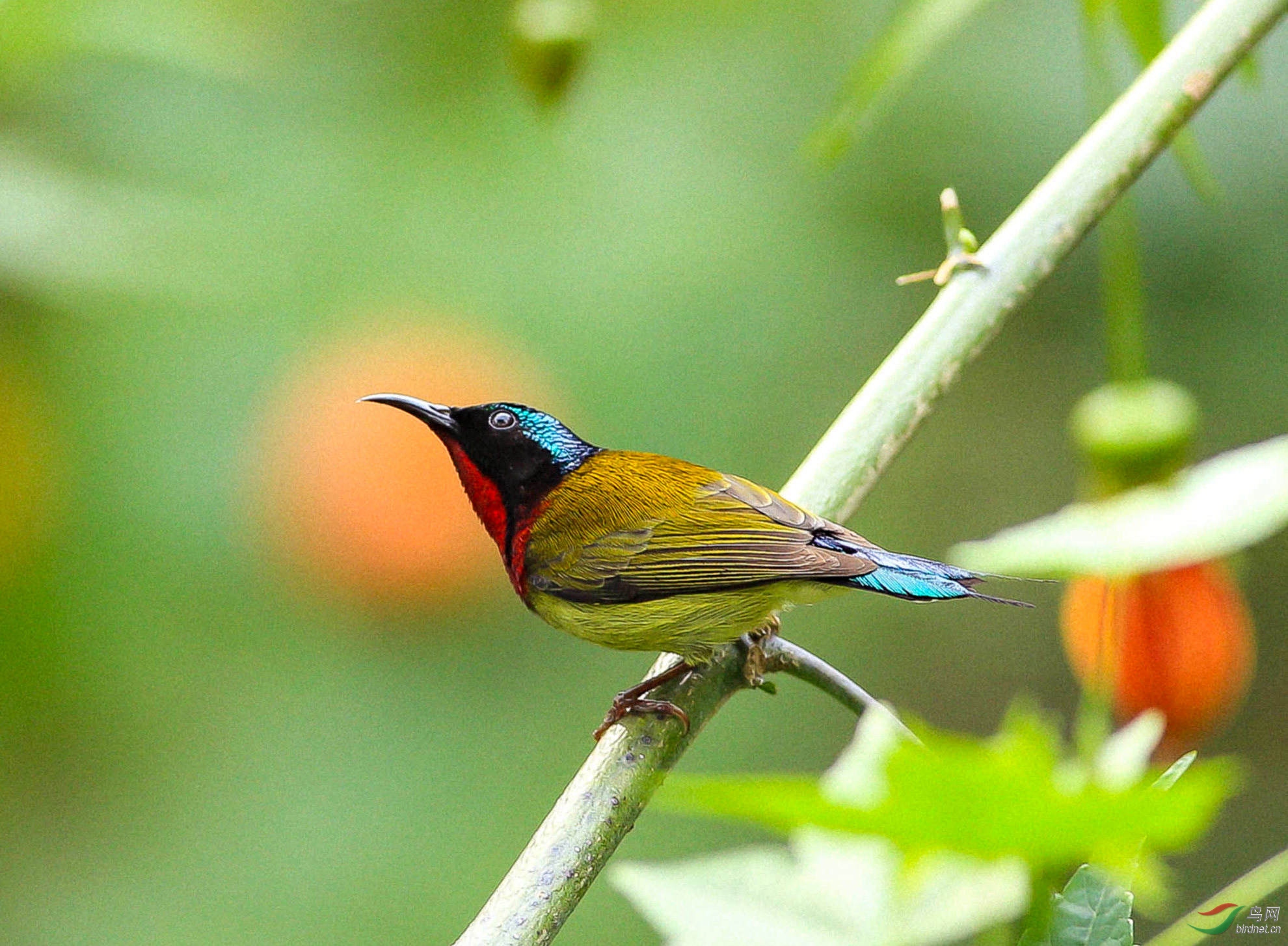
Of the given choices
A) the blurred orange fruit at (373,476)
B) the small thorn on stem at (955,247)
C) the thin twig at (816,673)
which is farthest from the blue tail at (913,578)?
the blurred orange fruit at (373,476)

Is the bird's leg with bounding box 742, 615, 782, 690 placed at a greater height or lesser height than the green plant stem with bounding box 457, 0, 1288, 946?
lesser

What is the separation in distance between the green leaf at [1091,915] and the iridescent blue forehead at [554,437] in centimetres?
180

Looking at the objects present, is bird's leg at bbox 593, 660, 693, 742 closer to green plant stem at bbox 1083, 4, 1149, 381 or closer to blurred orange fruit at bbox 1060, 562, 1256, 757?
blurred orange fruit at bbox 1060, 562, 1256, 757

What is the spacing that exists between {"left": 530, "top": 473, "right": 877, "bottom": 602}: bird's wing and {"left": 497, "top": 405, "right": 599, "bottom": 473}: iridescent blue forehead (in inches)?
8.7

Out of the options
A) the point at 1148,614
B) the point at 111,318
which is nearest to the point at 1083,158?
the point at 1148,614

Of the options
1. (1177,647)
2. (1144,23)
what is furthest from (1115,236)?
(1177,647)

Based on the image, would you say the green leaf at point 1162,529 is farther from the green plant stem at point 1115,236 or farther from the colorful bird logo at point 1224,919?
the green plant stem at point 1115,236

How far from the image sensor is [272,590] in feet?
12.6

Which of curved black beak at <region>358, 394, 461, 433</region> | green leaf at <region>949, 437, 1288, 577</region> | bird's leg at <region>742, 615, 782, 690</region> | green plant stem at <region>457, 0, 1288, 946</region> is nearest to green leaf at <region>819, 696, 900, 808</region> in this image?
green leaf at <region>949, 437, 1288, 577</region>

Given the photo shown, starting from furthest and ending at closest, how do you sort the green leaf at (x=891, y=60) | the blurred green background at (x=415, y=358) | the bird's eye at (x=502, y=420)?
the blurred green background at (x=415, y=358), the bird's eye at (x=502, y=420), the green leaf at (x=891, y=60)

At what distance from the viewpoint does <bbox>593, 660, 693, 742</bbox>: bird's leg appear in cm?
180

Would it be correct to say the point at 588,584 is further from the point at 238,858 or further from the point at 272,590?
the point at 238,858

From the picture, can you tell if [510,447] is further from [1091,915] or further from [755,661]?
[1091,915]

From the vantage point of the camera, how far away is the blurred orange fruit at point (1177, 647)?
6.40 feet
